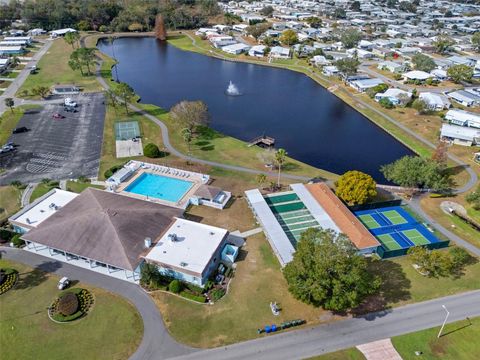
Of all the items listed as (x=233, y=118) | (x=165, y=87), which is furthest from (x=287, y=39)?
(x=233, y=118)

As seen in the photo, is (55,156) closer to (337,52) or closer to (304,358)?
(304,358)

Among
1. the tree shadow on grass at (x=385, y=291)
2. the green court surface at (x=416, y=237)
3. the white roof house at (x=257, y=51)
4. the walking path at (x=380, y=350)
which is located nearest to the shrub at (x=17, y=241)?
the tree shadow on grass at (x=385, y=291)

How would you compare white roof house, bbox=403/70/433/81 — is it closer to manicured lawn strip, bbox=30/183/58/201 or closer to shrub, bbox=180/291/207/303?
shrub, bbox=180/291/207/303

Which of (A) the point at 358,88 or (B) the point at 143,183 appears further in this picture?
(A) the point at 358,88

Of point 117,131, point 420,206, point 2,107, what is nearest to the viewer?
point 420,206

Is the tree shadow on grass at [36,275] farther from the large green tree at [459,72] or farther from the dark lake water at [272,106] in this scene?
the large green tree at [459,72]

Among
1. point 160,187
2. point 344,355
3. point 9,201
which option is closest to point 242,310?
point 344,355

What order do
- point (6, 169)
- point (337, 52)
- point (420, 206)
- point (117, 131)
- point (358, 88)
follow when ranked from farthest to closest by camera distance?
point (337, 52) < point (358, 88) < point (117, 131) < point (6, 169) < point (420, 206)
